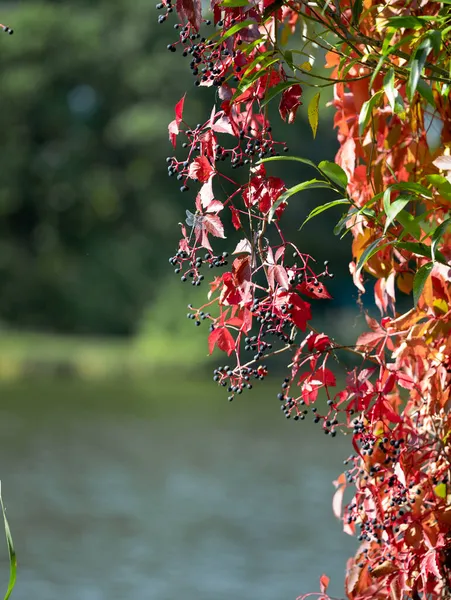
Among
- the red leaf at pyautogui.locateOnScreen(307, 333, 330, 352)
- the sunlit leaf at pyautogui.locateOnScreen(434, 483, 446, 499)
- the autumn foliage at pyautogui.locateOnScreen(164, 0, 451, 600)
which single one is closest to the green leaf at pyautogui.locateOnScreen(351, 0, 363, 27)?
the autumn foliage at pyautogui.locateOnScreen(164, 0, 451, 600)

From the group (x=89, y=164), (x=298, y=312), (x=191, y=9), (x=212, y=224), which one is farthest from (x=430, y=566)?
(x=89, y=164)

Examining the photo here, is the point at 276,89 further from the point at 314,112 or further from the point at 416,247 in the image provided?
the point at 416,247

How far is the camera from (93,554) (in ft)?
15.2

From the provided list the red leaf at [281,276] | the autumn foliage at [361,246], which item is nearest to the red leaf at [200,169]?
the autumn foliage at [361,246]

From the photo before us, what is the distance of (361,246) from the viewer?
1363 mm

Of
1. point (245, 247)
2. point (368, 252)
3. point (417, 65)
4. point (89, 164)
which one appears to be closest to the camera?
→ point (417, 65)

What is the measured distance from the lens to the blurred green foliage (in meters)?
16.6

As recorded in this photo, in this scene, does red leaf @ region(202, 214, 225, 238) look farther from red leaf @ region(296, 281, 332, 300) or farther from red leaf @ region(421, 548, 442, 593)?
red leaf @ region(421, 548, 442, 593)

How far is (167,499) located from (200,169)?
4859 millimetres

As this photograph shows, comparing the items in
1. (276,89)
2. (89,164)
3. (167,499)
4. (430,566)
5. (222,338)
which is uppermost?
(89,164)

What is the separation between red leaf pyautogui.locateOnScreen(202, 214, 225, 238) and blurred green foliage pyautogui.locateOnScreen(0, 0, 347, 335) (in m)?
15.1

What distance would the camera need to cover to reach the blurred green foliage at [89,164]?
16562 millimetres

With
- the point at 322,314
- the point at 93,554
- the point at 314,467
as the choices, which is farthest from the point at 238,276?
the point at 322,314

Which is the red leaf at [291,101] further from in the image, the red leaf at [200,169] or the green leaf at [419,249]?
the green leaf at [419,249]
